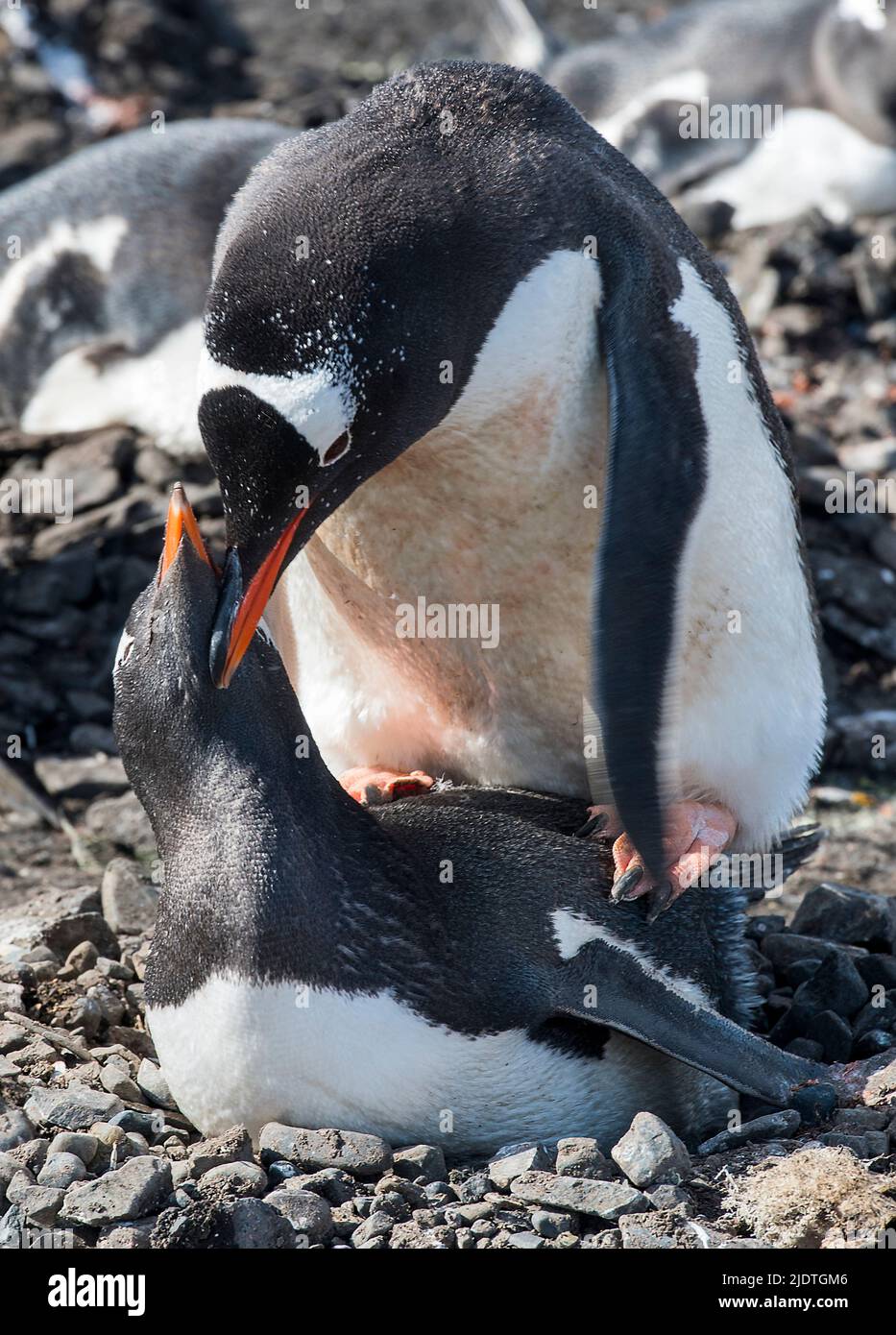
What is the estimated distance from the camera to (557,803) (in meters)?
3.68

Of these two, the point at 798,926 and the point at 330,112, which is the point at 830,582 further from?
the point at 330,112

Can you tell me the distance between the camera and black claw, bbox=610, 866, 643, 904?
3309 mm

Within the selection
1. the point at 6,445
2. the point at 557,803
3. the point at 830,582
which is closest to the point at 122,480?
the point at 6,445

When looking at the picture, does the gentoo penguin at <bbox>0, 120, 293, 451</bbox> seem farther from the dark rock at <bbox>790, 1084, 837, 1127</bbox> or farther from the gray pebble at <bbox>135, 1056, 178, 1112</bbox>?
the dark rock at <bbox>790, 1084, 837, 1127</bbox>

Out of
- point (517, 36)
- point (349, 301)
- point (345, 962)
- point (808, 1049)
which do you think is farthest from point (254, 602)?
point (517, 36)

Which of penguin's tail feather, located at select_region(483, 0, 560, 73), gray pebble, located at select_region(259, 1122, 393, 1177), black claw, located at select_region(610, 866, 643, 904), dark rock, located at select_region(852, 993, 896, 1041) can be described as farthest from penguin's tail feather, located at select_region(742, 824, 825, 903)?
penguin's tail feather, located at select_region(483, 0, 560, 73)

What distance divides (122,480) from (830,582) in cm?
233

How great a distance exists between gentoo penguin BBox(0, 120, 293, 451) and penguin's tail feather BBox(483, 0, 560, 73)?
137 inches

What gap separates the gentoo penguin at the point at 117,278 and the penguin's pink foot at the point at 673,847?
3299mm

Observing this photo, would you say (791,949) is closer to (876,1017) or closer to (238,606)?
(876,1017)

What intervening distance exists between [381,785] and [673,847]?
71 cm

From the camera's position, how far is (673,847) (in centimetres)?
336

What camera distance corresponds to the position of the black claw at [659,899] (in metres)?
3.33

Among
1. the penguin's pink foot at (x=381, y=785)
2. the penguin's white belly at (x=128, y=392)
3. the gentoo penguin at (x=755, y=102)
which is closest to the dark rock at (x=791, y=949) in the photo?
the penguin's pink foot at (x=381, y=785)
